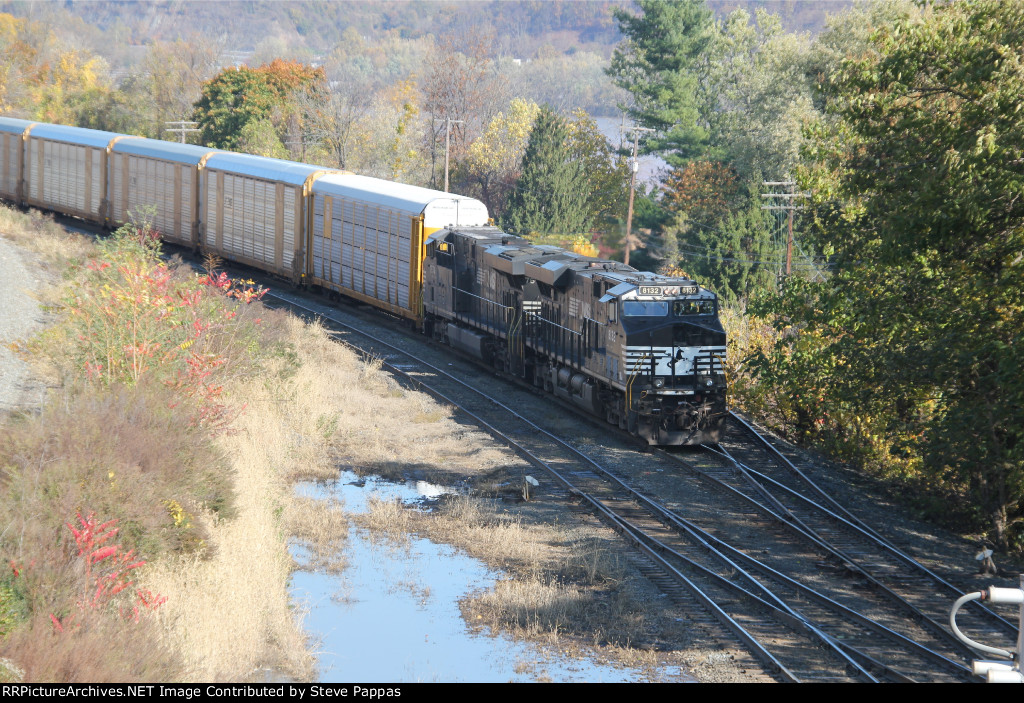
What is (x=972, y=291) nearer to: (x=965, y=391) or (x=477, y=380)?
(x=965, y=391)

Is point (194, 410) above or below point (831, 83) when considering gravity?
below

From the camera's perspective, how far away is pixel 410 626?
41.8 feet

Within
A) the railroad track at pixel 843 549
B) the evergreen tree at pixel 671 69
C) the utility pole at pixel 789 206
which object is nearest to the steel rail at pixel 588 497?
the railroad track at pixel 843 549

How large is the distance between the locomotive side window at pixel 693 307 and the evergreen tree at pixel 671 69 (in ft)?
Answer: 203

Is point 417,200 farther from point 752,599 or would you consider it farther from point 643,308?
point 752,599

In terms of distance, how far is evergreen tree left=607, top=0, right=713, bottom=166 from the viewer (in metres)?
82.4

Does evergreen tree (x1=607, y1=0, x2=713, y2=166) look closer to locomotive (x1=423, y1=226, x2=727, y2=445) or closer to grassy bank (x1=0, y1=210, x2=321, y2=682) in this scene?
locomotive (x1=423, y1=226, x2=727, y2=445)

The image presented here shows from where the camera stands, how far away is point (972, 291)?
15.5m

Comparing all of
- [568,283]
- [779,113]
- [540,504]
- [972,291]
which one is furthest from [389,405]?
[779,113]

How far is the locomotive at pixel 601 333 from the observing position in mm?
20188

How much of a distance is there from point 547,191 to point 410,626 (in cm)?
5900

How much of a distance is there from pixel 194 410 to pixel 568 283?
30.5 feet

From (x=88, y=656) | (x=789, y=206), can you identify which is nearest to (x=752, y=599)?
(x=88, y=656)
